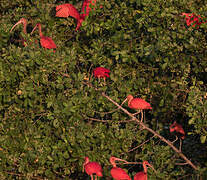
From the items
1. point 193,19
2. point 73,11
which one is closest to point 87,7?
point 73,11

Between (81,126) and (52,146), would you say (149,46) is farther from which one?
(52,146)

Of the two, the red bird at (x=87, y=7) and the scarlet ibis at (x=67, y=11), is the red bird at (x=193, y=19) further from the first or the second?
the scarlet ibis at (x=67, y=11)

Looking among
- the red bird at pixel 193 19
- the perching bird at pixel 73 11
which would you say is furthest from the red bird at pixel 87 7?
the red bird at pixel 193 19

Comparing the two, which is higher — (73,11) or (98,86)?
(73,11)

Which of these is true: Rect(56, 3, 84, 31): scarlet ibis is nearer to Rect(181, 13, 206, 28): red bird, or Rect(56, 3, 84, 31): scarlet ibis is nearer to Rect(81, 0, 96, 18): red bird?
Rect(81, 0, 96, 18): red bird

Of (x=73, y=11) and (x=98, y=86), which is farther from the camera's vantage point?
(x=73, y=11)

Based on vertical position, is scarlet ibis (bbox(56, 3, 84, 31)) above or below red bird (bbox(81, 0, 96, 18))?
below

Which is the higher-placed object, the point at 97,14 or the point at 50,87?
the point at 97,14

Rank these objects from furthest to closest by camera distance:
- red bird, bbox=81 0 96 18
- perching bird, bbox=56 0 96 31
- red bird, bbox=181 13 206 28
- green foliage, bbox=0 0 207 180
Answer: perching bird, bbox=56 0 96 31, red bird, bbox=81 0 96 18, red bird, bbox=181 13 206 28, green foliage, bbox=0 0 207 180

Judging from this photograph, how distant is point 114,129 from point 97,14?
99cm

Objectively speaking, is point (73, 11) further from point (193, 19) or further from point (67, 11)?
point (193, 19)

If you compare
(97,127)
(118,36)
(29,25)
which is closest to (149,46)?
(118,36)

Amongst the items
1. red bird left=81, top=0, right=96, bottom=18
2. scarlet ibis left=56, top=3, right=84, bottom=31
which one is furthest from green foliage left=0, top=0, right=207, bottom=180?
scarlet ibis left=56, top=3, right=84, bottom=31

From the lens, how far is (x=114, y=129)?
110 inches
